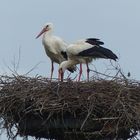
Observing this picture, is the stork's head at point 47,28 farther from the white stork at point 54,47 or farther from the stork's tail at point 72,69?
the stork's tail at point 72,69

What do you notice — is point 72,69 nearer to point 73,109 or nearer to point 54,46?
point 54,46

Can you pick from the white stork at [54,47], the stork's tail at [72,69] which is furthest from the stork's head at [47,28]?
the stork's tail at [72,69]

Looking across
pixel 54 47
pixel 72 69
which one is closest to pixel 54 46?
pixel 54 47

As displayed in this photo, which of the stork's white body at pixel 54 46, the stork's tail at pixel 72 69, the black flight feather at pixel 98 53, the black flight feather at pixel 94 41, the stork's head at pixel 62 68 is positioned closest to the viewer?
the black flight feather at pixel 98 53

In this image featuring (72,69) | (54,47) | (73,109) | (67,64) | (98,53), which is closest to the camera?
(73,109)

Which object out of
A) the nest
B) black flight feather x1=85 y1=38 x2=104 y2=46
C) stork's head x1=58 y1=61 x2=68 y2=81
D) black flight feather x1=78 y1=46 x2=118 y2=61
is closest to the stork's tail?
stork's head x1=58 y1=61 x2=68 y2=81

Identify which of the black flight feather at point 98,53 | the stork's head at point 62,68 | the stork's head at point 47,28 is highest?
the stork's head at point 47,28

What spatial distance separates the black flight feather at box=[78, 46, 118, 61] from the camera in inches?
394

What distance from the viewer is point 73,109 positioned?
780cm

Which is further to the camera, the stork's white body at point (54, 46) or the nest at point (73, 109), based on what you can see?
the stork's white body at point (54, 46)

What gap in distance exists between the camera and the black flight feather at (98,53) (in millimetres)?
10002

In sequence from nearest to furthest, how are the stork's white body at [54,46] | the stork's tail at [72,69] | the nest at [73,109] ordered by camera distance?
the nest at [73,109] → the stork's tail at [72,69] → the stork's white body at [54,46]

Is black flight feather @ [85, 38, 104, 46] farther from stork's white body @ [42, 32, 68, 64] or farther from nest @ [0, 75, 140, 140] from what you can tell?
nest @ [0, 75, 140, 140]

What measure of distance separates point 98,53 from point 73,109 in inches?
104
